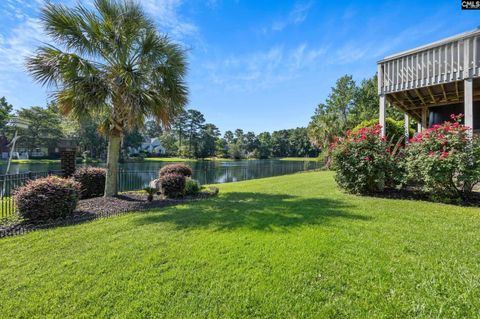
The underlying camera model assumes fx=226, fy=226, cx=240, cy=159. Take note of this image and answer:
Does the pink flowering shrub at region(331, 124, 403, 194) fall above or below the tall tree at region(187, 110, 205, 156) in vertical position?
below

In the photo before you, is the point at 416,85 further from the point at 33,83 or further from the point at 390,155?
the point at 33,83

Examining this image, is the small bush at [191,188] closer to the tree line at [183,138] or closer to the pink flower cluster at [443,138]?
the pink flower cluster at [443,138]

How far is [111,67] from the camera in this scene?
21.9ft

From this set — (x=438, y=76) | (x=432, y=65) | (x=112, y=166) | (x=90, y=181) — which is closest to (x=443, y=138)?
(x=438, y=76)

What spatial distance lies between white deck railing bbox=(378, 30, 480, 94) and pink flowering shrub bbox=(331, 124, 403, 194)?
220 centimetres

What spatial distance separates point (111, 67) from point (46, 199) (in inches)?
162

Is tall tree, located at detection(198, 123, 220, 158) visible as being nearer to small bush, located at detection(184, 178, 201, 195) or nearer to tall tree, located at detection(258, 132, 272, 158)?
tall tree, located at detection(258, 132, 272, 158)

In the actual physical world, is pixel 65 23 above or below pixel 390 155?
above

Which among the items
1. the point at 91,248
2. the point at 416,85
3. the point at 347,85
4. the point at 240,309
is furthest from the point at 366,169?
the point at 347,85

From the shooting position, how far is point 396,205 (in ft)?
17.8

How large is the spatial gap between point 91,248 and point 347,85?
40.2 metres

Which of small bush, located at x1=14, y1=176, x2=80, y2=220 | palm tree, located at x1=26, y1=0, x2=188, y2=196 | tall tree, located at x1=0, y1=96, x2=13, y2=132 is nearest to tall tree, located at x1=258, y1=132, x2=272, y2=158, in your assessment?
tall tree, located at x1=0, y1=96, x2=13, y2=132

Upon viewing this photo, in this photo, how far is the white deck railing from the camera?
627cm

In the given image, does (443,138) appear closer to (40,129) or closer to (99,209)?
(99,209)
